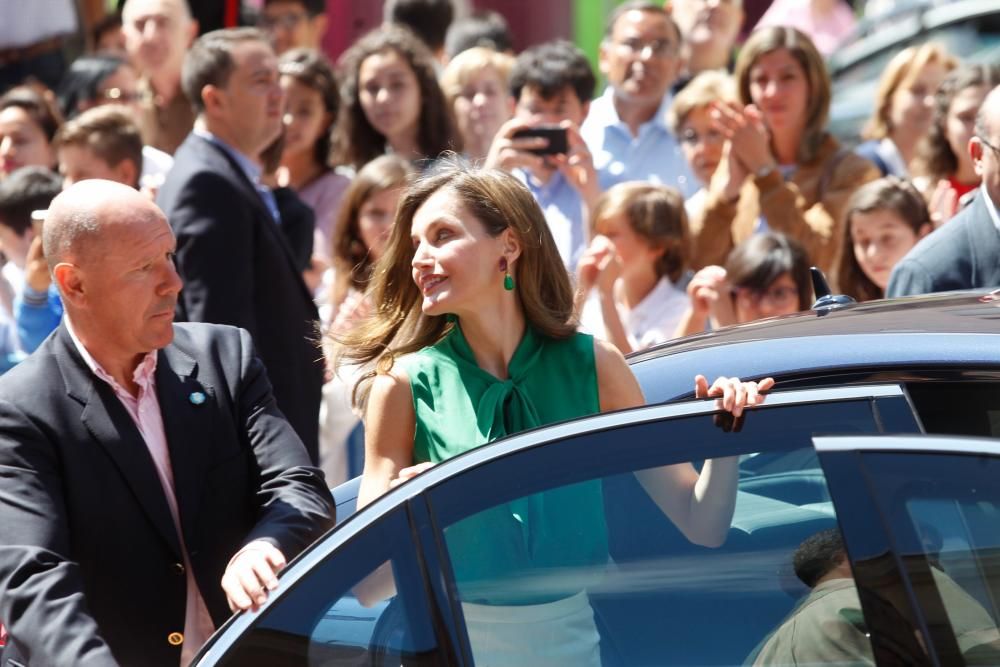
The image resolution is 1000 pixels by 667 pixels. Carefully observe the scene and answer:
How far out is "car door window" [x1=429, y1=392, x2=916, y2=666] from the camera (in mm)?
2350

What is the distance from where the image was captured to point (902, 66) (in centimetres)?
659

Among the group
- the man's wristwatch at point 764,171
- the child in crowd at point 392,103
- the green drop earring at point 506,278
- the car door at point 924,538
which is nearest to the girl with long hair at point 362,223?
the child in crowd at point 392,103

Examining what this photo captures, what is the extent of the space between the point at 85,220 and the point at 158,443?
49 cm

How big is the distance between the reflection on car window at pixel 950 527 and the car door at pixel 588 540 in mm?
150

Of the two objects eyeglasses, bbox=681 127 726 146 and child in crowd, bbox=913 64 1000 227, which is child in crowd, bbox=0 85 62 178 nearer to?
eyeglasses, bbox=681 127 726 146

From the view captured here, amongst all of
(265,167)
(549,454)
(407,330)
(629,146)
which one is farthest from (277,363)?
(549,454)

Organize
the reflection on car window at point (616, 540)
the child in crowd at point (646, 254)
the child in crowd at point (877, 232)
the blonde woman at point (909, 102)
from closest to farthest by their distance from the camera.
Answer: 1. the reflection on car window at point (616, 540)
2. the child in crowd at point (877, 232)
3. the child in crowd at point (646, 254)
4. the blonde woman at point (909, 102)

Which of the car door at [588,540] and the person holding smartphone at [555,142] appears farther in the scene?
the person holding smartphone at [555,142]

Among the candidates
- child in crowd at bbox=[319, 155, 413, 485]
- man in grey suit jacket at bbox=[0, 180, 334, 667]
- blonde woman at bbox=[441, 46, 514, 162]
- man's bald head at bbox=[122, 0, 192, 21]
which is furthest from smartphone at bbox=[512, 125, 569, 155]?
man in grey suit jacket at bbox=[0, 180, 334, 667]

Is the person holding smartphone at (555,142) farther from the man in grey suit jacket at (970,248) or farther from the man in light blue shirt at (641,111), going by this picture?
the man in grey suit jacket at (970,248)

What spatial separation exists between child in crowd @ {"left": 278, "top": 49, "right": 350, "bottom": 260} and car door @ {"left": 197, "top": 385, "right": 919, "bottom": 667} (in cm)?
451

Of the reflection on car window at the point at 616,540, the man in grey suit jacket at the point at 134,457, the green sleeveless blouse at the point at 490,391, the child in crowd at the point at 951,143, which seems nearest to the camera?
the reflection on car window at the point at 616,540

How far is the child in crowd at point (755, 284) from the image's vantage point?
521 cm

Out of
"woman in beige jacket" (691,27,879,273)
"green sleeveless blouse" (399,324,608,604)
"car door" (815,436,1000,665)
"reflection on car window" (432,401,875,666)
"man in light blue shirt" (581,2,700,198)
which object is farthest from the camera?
"man in light blue shirt" (581,2,700,198)
